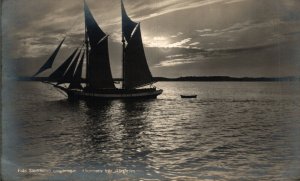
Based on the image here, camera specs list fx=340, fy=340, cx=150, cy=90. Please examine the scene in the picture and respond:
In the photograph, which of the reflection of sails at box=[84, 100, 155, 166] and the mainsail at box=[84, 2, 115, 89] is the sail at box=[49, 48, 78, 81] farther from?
the reflection of sails at box=[84, 100, 155, 166]

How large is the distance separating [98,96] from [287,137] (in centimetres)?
687

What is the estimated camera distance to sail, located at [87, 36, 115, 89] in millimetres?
8737

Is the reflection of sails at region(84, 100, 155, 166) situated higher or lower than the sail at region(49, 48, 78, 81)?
lower

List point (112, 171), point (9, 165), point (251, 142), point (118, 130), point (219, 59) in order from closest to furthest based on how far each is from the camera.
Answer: point (112, 171) < point (9, 165) < point (219, 59) < point (251, 142) < point (118, 130)

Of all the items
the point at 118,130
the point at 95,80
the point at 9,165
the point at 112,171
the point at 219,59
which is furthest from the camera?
the point at 95,80

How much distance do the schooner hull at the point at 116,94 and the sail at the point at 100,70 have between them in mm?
251

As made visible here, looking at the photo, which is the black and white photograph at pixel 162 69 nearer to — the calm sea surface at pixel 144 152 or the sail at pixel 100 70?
the calm sea surface at pixel 144 152

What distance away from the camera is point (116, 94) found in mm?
11594

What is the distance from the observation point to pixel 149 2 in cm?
512

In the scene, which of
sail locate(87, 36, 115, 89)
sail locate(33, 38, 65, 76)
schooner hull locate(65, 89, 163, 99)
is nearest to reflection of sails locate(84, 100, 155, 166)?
sail locate(87, 36, 115, 89)

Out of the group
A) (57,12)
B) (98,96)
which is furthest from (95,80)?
(57,12)

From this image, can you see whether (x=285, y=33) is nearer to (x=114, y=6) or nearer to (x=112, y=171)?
(x=114, y=6)

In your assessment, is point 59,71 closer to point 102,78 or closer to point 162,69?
point 162,69

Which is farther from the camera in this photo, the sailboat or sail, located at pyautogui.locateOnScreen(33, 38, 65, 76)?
the sailboat
